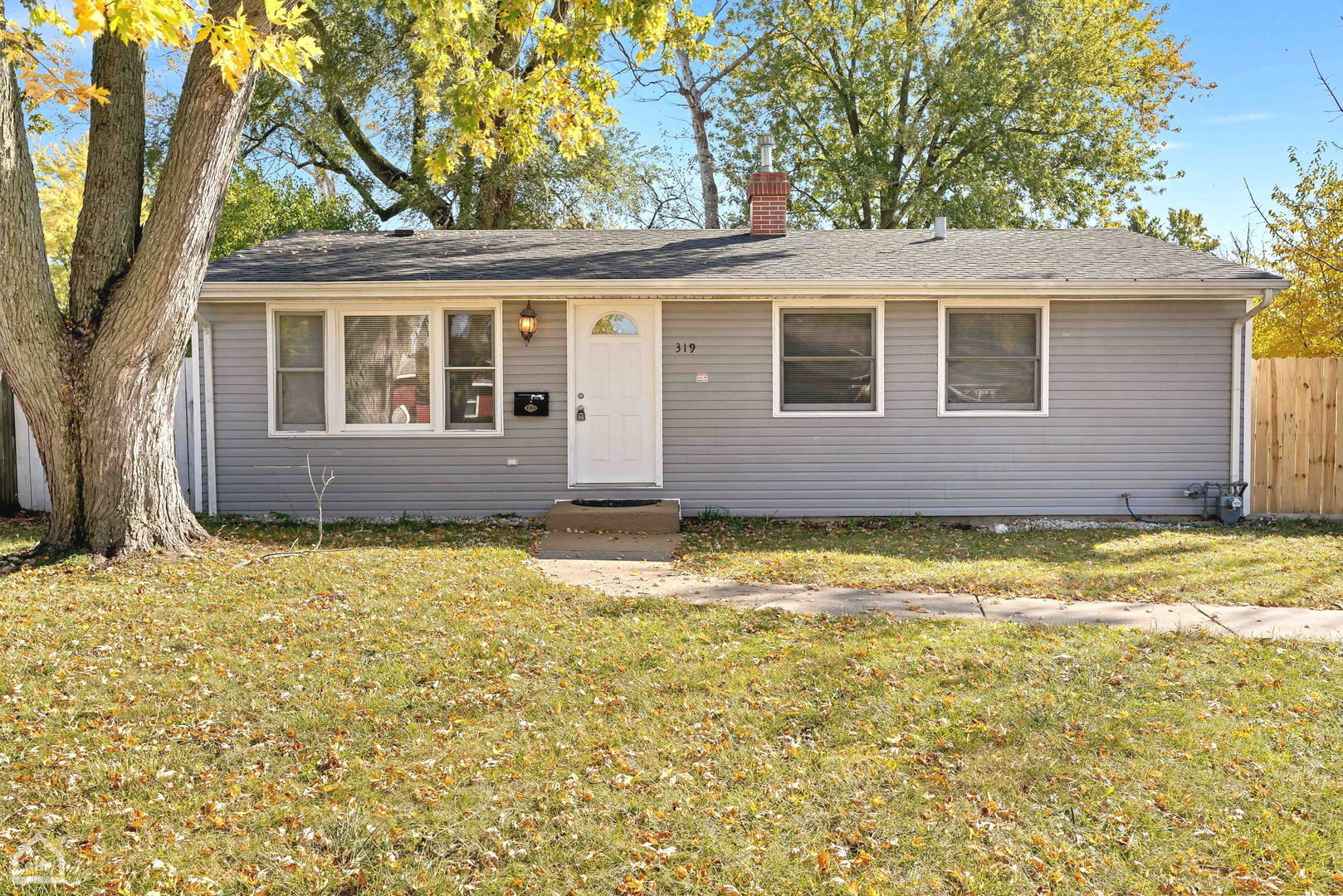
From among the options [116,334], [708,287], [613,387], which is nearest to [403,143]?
[613,387]

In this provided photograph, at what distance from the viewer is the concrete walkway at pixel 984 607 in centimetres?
534

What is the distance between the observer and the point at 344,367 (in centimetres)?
957

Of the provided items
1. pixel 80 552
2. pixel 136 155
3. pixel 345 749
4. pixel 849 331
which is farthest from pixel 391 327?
pixel 345 749

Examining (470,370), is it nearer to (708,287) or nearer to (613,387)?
(613,387)

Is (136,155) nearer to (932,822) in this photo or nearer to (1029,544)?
(932,822)

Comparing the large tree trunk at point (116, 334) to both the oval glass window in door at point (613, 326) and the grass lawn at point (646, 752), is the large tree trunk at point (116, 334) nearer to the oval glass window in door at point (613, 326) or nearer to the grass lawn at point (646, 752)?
the grass lawn at point (646, 752)

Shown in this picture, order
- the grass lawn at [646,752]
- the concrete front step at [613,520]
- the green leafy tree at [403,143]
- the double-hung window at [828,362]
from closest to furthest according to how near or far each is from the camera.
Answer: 1. the grass lawn at [646,752]
2. the concrete front step at [613,520]
3. the double-hung window at [828,362]
4. the green leafy tree at [403,143]

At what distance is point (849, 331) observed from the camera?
966cm

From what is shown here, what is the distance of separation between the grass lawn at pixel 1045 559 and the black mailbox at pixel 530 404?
7.12 feet

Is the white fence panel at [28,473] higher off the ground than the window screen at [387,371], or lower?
lower

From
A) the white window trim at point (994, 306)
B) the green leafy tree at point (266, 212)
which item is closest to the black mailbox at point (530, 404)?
the white window trim at point (994, 306)

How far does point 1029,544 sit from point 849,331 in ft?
9.51

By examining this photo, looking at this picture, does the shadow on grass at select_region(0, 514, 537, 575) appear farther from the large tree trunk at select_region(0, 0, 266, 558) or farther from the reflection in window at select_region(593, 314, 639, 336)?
the reflection in window at select_region(593, 314, 639, 336)

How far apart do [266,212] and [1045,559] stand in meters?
16.8
